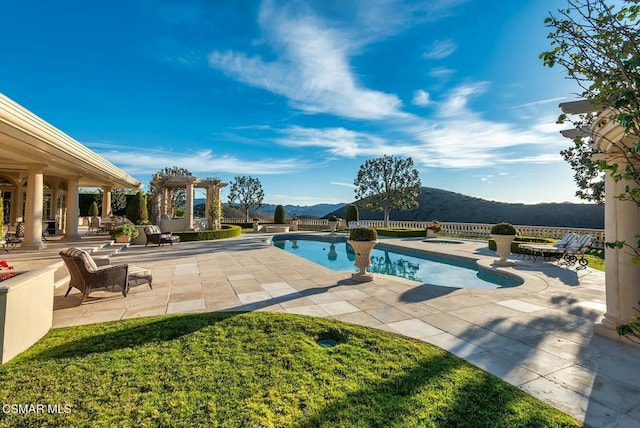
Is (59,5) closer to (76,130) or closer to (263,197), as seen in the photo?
(76,130)

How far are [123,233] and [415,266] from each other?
531 inches

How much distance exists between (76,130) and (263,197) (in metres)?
21.3

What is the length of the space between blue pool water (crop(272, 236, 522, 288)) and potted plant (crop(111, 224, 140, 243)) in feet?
26.7

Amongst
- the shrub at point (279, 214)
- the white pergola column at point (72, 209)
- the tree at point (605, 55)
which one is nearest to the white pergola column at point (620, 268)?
the tree at point (605, 55)

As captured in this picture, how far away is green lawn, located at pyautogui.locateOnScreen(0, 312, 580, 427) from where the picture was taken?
7.54 ft

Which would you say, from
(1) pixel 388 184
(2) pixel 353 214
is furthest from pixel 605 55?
(1) pixel 388 184

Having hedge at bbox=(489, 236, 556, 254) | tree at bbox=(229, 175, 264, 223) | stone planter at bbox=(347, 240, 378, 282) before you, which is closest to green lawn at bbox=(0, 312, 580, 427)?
stone planter at bbox=(347, 240, 378, 282)

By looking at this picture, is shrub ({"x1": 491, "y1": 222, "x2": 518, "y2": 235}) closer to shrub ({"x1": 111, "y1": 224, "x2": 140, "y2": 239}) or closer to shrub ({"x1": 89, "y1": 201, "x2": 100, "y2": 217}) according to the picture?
shrub ({"x1": 111, "y1": 224, "x2": 140, "y2": 239})

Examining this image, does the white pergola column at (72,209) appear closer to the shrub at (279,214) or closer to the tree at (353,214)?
the shrub at (279,214)

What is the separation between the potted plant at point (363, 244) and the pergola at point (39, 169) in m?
7.71

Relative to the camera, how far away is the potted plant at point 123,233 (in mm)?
13420

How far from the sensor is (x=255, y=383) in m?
2.79

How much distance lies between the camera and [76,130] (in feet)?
64.1

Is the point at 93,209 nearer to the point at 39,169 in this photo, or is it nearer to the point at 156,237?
the point at 156,237
